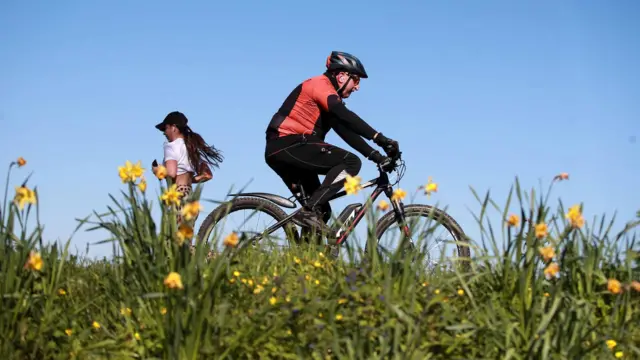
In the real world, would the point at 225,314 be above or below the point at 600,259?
below

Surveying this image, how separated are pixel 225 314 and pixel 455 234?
4756 mm

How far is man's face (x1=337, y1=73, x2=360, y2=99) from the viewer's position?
8.75m

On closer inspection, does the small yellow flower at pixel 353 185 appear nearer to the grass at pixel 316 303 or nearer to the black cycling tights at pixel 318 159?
the grass at pixel 316 303

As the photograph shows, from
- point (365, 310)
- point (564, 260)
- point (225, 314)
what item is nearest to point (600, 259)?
point (564, 260)

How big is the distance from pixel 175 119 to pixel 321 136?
194 centimetres

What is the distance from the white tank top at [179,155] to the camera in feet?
30.4

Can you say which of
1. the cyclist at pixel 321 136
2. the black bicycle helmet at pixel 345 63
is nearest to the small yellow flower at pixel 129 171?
the cyclist at pixel 321 136

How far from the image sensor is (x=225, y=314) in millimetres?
4414

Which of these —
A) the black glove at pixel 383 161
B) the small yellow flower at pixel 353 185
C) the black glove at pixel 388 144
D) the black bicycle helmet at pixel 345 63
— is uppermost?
the black bicycle helmet at pixel 345 63

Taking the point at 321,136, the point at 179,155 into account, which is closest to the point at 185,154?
the point at 179,155

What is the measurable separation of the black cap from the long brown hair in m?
0.13

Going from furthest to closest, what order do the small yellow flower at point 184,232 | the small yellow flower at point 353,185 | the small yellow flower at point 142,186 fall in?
1. the small yellow flower at point 142,186
2. the small yellow flower at point 353,185
3. the small yellow flower at point 184,232

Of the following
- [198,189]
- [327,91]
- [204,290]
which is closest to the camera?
[204,290]

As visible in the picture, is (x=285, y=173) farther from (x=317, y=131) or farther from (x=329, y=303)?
(x=329, y=303)
